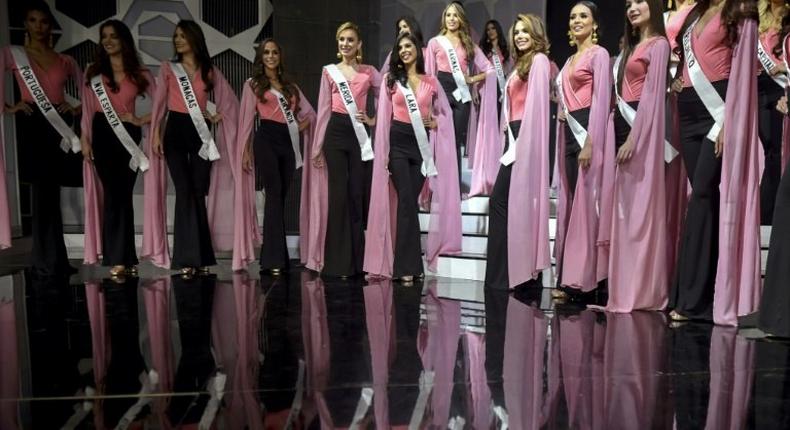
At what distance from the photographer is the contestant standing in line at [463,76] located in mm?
5680

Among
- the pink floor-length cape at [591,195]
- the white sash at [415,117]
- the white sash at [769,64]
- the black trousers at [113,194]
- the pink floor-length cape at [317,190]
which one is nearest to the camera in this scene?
the pink floor-length cape at [591,195]

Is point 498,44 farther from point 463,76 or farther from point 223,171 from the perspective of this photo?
point 223,171

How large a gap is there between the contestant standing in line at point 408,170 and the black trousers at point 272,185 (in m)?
0.64

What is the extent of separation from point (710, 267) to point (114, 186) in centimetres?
338

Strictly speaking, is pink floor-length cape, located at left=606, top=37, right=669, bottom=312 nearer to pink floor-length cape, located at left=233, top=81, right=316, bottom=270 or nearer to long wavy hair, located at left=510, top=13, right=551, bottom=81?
long wavy hair, located at left=510, top=13, right=551, bottom=81

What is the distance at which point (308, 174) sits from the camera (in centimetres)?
525

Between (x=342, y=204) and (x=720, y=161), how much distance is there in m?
2.38

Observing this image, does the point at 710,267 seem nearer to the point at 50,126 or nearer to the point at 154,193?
the point at 154,193

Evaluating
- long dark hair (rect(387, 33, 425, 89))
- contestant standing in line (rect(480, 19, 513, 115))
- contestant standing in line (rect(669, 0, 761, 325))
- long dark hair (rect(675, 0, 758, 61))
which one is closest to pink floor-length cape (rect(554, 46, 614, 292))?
contestant standing in line (rect(669, 0, 761, 325))

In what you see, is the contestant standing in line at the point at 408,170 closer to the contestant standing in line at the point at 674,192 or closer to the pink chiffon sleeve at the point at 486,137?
the pink chiffon sleeve at the point at 486,137

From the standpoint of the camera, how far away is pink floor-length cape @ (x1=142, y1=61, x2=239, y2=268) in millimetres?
4812

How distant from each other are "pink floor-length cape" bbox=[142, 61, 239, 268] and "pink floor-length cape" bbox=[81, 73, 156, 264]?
0.65 ft

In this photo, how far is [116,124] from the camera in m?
4.72

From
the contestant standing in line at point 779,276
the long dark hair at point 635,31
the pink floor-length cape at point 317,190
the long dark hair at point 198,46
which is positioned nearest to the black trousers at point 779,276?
the contestant standing in line at point 779,276
